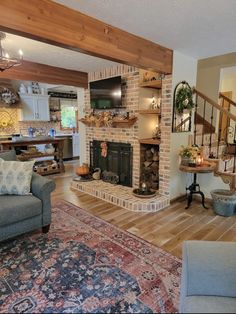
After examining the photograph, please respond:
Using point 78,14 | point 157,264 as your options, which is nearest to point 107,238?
point 157,264

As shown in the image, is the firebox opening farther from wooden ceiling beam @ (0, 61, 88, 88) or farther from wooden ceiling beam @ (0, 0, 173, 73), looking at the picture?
wooden ceiling beam @ (0, 0, 173, 73)

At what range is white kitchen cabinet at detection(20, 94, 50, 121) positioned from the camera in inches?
264

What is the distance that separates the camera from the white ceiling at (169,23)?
1.99 metres

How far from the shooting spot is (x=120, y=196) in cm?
371

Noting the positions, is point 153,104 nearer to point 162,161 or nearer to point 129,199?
point 162,161

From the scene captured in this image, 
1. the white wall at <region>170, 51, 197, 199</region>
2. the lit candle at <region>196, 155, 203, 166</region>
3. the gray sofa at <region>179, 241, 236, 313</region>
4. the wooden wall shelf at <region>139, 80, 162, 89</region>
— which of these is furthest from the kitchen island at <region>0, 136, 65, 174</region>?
the gray sofa at <region>179, 241, 236, 313</region>

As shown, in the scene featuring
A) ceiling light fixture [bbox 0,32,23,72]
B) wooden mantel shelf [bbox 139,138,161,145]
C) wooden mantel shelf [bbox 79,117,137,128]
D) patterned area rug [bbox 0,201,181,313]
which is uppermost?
ceiling light fixture [bbox 0,32,23,72]

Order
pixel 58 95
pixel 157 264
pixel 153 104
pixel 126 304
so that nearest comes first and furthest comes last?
pixel 126 304 < pixel 157 264 < pixel 153 104 < pixel 58 95

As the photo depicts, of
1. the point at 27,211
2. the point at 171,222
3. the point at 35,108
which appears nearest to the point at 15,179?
the point at 27,211

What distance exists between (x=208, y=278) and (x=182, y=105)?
2.77 meters

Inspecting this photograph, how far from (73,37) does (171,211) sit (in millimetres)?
2680

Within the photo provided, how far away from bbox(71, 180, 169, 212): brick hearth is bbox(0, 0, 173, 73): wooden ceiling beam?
1.97 m

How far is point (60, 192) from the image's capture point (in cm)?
430

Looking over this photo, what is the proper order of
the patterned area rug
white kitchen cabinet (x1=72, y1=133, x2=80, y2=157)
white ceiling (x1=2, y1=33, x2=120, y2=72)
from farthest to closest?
white kitchen cabinet (x1=72, y1=133, x2=80, y2=157) → white ceiling (x1=2, y1=33, x2=120, y2=72) → the patterned area rug
